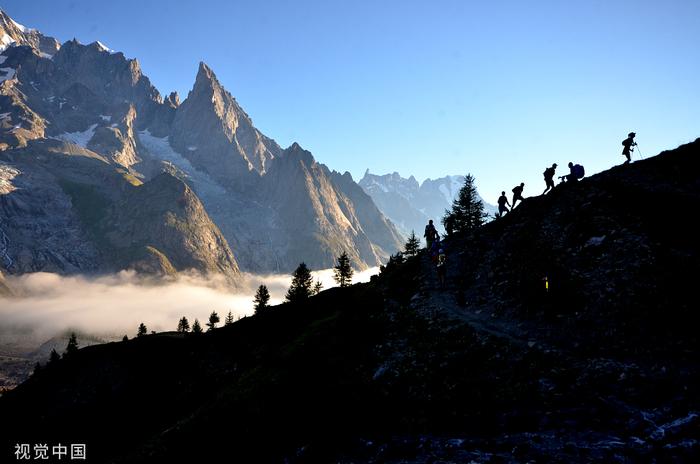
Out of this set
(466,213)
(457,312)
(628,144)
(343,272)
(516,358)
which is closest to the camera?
(516,358)

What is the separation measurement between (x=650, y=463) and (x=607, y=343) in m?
6.99

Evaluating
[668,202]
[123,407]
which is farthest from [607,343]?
[123,407]

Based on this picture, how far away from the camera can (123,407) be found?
5119 cm

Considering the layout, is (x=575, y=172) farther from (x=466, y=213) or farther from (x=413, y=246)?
(x=413, y=246)

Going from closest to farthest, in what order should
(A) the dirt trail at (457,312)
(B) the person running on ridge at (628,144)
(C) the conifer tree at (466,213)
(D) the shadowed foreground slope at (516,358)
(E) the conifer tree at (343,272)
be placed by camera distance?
(D) the shadowed foreground slope at (516,358), (A) the dirt trail at (457,312), (B) the person running on ridge at (628,144), (C) the conifer tree at (466,213), (E) the conifer tree at (343,272)

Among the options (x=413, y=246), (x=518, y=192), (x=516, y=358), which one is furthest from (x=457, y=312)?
(x=413, y=246)

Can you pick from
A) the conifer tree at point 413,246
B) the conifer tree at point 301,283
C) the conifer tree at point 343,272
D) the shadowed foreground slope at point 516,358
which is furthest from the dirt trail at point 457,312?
the conifer tree at point 343,272

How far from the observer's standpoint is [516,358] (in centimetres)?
1738

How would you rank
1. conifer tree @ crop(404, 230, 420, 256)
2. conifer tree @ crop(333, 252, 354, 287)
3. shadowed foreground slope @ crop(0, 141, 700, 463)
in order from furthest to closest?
conifer tree @ crop(333, 252, 354, 287)
conifer tree @ crop(404, 230, 420, 256)
shadowed foreground slope @ crop(0, 141, 700, 463)

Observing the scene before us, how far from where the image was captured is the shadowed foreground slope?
13.1 meters

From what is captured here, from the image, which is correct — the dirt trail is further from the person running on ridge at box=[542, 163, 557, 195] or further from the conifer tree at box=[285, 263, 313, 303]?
the conifer tree at box=[285, 263, 313, 303]

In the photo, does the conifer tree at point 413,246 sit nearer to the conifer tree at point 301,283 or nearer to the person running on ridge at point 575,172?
the conifer tree at point 301,283

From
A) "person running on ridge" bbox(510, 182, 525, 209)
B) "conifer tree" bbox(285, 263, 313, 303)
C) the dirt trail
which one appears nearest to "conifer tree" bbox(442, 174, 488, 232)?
"person running on ridge" bbox(510, 182, 525, 209)

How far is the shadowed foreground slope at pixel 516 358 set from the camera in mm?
13070
